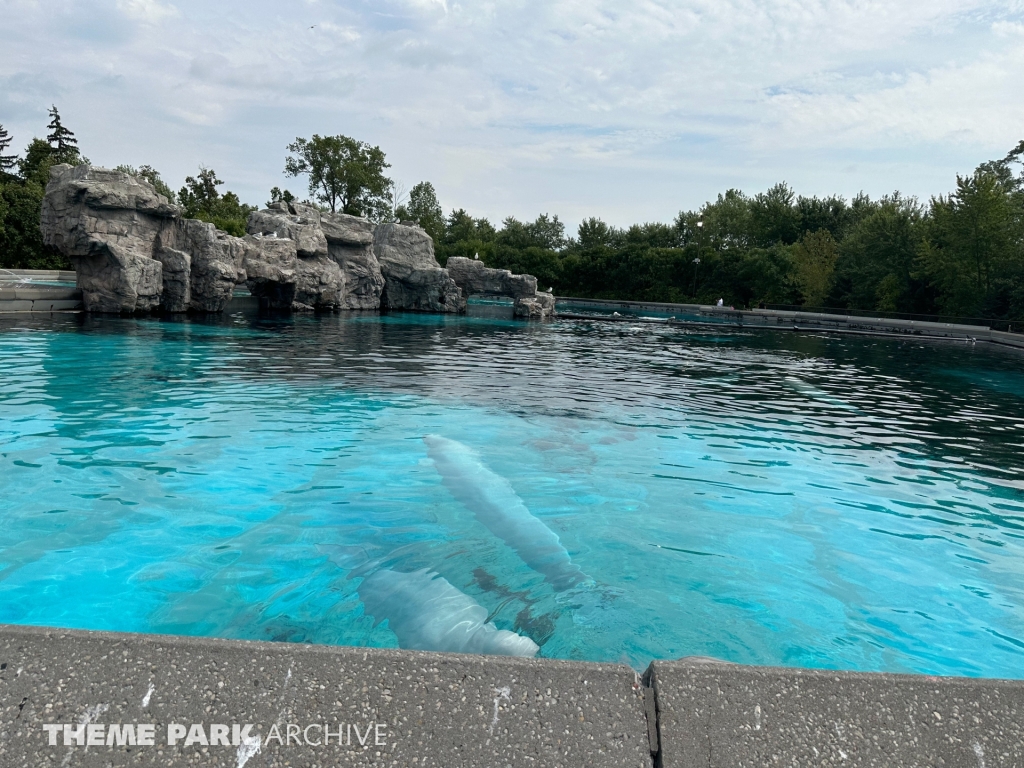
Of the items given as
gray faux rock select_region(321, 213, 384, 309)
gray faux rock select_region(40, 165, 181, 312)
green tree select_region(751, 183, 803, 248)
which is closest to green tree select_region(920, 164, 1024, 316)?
green tree select_region(751, 183, 803, 248)

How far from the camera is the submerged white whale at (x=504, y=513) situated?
18.2 feet

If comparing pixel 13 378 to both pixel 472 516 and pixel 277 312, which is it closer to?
pixel 472 516

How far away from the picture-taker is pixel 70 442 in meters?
8.37

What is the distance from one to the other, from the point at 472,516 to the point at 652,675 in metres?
4.38

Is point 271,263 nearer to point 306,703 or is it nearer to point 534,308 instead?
point 534,308

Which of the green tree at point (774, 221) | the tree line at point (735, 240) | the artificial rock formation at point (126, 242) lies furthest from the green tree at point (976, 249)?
the artificial rock formation at point (126, 242)

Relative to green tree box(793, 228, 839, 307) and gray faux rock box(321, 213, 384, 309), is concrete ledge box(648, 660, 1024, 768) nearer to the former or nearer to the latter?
gray faux rock box(321, 213, 384, 309)

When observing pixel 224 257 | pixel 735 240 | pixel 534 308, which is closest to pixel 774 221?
pixel 735 240

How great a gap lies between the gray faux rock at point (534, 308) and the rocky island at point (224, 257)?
77mm

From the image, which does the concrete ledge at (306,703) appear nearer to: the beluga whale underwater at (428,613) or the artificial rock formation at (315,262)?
the beluga whale underwater at (428,613)

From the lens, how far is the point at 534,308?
3844 cm

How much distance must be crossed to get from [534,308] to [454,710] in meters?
36.7

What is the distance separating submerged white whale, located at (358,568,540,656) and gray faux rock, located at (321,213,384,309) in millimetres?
32331

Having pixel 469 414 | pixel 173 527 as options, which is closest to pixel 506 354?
pixel 469 414
